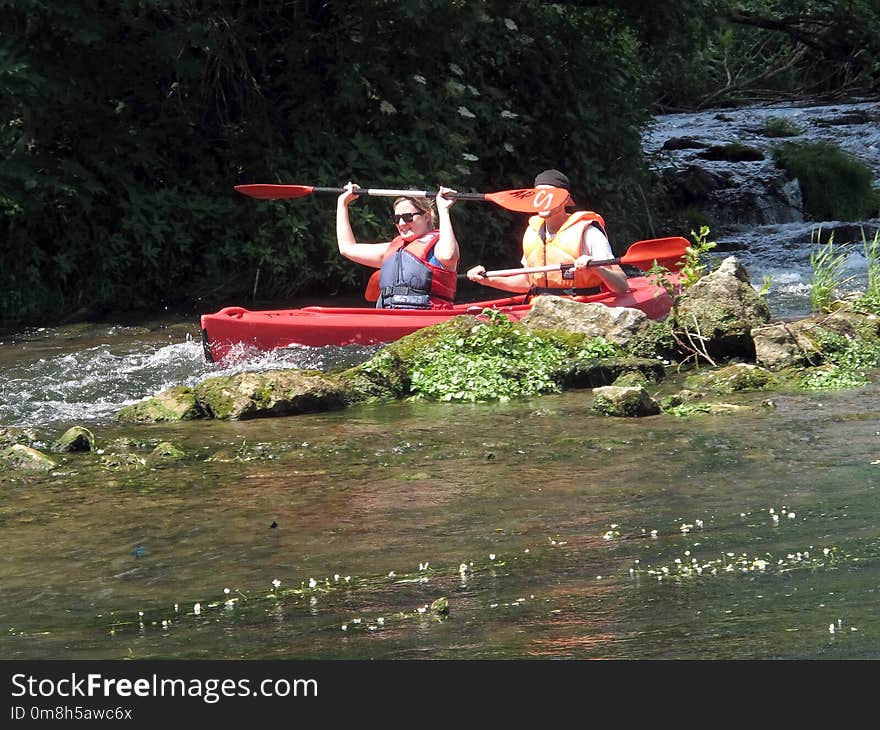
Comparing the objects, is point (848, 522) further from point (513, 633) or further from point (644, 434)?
point (644, 434)

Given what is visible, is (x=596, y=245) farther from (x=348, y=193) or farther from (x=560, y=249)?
(x=348, y=193)

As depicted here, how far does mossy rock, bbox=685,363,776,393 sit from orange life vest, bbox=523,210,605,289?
5.69 feet

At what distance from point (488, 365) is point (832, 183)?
32.4 feet

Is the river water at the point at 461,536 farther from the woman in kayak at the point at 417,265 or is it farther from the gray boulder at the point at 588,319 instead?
the woman in kayak at the point at 417,265

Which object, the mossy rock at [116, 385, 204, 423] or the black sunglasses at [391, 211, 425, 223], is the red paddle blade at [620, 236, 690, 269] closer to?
the black sunglasses at [391, 211, 425, 223]

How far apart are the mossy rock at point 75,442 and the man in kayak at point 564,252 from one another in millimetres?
3206

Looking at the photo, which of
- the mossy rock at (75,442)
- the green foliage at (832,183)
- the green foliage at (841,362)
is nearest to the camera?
the mossy rock at (75,442)

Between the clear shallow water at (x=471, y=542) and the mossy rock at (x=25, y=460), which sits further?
the mossy rock at (x=25, y=460)

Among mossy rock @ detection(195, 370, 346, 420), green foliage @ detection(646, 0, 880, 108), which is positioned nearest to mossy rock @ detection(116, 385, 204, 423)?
mossy rock @ detection(195, 370, 346, 420)

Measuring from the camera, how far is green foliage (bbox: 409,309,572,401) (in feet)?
24.5

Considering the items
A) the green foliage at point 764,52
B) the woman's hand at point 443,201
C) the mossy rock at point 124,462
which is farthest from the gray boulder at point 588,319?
the green foliage at point 764,52

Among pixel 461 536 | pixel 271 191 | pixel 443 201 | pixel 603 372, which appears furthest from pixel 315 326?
pixel 461 536

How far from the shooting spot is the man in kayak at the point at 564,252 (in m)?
8.83
